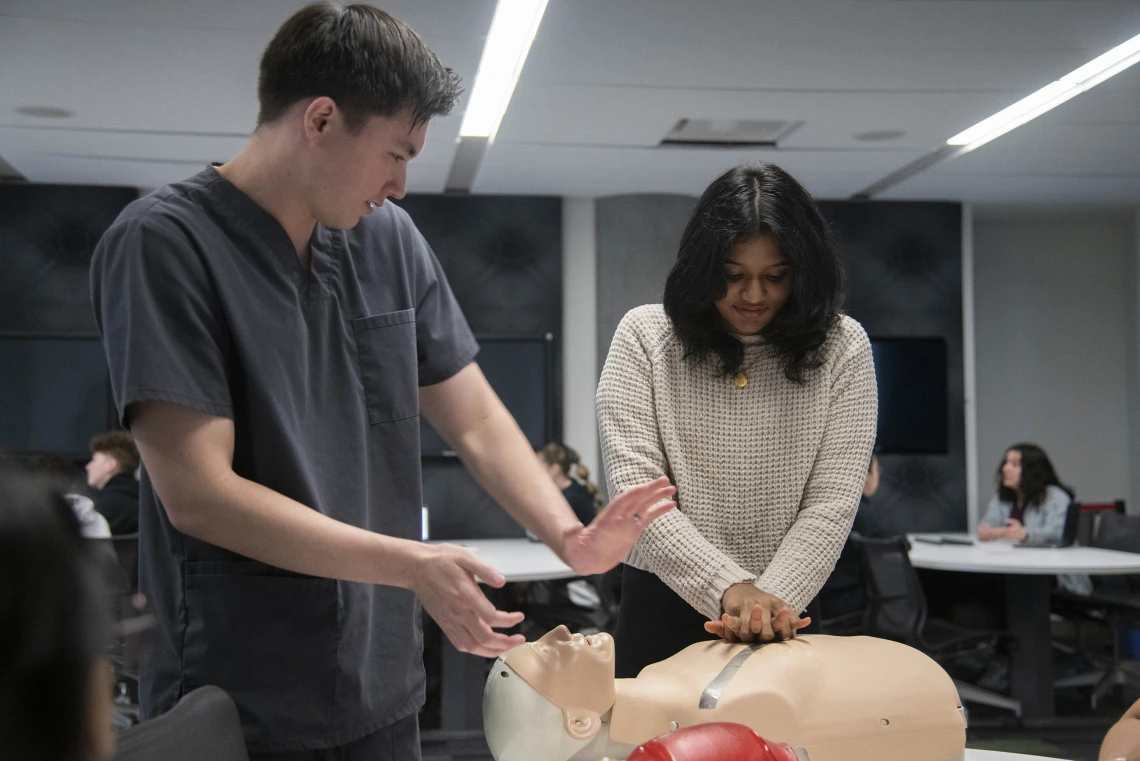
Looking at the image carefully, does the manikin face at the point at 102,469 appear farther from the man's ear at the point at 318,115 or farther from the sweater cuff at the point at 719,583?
the man's ear at the point at 318,115

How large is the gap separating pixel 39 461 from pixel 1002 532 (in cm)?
668

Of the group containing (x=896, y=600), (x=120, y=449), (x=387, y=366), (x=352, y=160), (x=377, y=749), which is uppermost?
(x=352, y=160)

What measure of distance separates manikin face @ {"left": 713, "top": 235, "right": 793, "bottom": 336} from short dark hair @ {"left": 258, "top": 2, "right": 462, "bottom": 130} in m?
0.66

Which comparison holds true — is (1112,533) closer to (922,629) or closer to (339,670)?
(922,629)

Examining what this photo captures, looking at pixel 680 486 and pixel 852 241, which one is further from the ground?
pixel 852 241

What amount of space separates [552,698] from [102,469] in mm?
5330

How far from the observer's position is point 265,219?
4.04 ft

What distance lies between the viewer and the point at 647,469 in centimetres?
164

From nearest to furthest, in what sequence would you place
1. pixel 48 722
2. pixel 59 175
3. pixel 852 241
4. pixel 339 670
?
pixel 48 722 → pixel 339 670 → pixel 59 175 → pixel 852 241

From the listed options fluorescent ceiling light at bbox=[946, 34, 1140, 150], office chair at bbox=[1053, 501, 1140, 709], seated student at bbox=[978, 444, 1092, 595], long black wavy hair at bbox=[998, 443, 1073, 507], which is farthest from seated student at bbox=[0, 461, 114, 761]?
long black wavy hair at bbox=[998, 443, 1073, 507]

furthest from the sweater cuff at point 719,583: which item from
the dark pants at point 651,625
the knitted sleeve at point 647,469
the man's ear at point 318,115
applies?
the man's ear at point 318,115

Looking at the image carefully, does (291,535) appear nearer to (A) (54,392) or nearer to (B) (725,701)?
(B) (725,701)

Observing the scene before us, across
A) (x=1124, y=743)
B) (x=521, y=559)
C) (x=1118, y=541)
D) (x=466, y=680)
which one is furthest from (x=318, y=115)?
(x=1118, y=541)

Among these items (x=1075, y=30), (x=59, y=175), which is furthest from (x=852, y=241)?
(x=59, y=175)
